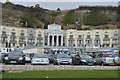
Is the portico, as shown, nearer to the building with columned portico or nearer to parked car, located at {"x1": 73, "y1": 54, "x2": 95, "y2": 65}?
the building with columned portico

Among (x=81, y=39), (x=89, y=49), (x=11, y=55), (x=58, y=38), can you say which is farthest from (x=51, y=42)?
(x=11, y=55)

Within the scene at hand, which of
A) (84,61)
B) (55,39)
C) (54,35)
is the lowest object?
(84,61)

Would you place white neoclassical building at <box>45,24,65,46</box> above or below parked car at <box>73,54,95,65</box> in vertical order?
above

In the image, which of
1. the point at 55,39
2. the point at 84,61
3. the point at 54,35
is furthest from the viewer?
the point at 55,39

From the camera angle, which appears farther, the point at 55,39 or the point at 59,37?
the point at 55,39

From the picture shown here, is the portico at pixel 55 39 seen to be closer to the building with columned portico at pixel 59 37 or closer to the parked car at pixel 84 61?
the building with columned portico at pixel 59 37

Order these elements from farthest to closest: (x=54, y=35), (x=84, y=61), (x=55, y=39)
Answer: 1. (x=55, y=39)
2. (x=54, y=35)
3. (x=84, y=61)

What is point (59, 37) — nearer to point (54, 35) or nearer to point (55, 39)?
point (54, 35)

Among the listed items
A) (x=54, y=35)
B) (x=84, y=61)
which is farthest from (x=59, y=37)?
(x=84, y=61)

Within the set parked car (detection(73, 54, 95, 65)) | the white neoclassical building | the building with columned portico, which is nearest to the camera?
parked car (detection(73, 54, 95, 65))

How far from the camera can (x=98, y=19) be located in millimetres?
164750

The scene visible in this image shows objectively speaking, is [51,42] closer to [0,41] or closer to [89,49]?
[0,41]

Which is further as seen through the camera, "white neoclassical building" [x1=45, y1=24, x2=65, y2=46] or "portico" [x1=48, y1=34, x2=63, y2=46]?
"portico" [x1=48, y1=34, x2=63, y2=46]

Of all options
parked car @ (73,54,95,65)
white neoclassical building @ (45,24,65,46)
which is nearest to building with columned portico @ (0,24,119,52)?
white neoclassical building @ (45,24,65,46)
